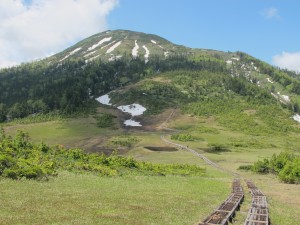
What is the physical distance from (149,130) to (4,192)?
149704 millimetres

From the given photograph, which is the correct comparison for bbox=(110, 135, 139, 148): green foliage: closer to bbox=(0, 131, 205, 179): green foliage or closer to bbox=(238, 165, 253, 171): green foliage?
bbox=(238, 165, 253, 171): green foliage

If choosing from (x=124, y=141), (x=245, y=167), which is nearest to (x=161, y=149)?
(x=124, y=141)

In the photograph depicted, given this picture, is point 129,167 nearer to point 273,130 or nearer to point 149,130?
point 149,130

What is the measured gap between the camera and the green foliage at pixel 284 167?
63.0m

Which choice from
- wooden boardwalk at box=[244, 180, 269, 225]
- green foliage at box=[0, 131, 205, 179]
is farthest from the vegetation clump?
wooden boardwalk at box=[244, 180, 269, 225]

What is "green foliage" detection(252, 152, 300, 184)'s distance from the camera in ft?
207

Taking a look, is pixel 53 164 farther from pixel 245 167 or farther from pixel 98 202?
pixel 245 167

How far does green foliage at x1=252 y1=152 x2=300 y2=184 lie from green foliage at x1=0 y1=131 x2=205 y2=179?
14383mm

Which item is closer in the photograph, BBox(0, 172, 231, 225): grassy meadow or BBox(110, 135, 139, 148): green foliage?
BBox(0, 172, 231, 225): grassy meadow

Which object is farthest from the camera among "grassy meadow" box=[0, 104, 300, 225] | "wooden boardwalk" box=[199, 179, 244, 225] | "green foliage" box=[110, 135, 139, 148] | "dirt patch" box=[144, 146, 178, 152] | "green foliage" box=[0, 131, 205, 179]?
"green foliage" box=[110, 135, 139, 148]

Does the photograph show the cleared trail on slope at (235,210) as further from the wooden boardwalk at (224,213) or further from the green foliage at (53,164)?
the green foliage at (53,164)

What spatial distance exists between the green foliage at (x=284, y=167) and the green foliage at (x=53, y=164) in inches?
566

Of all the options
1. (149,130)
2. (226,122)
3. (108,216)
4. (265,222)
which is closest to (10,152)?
(108,216)

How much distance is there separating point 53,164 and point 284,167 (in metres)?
42.4
